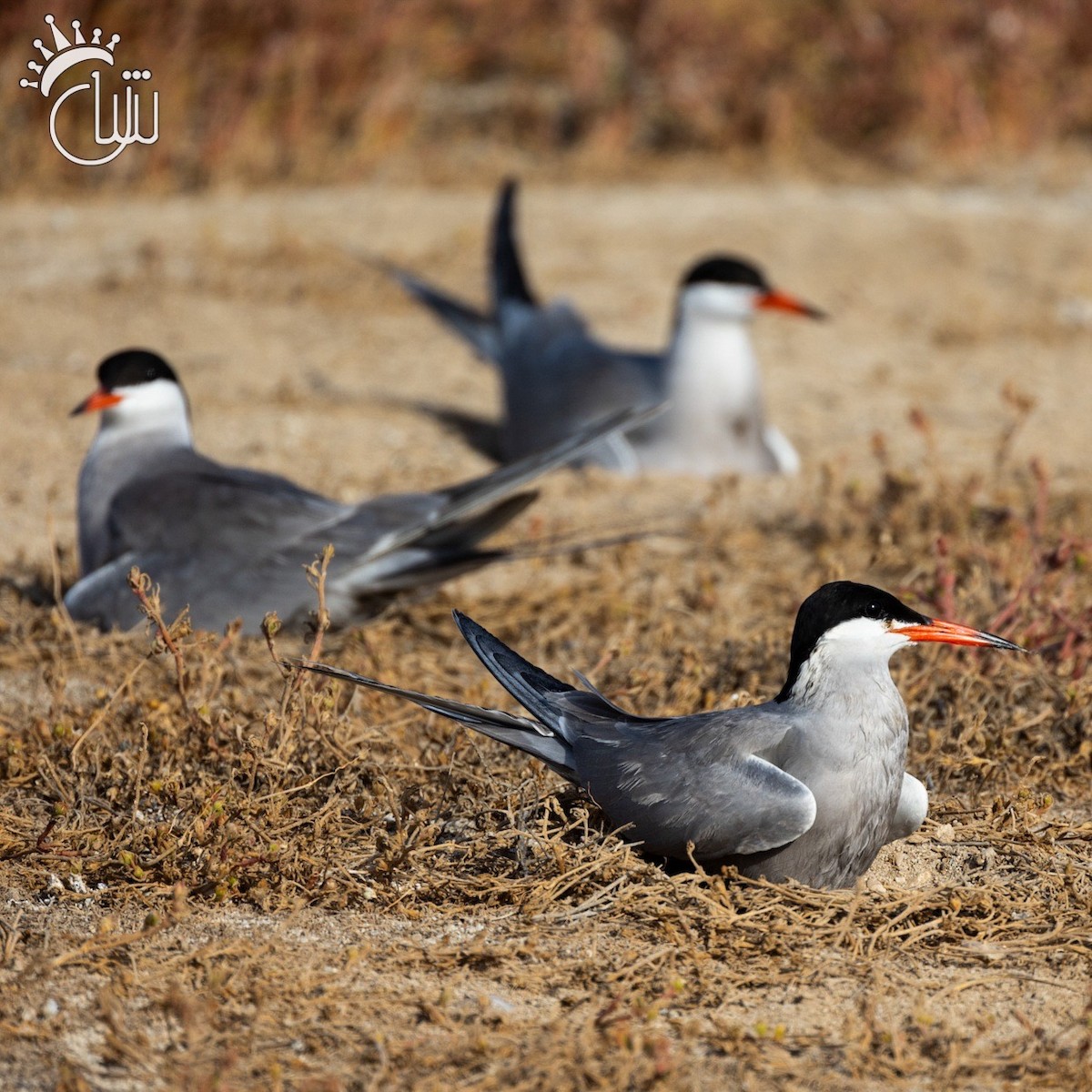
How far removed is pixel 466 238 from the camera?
7.99 meters

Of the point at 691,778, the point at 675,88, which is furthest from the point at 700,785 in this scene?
the point at 675,88

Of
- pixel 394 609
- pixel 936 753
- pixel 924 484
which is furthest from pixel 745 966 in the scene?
pixel 924 484

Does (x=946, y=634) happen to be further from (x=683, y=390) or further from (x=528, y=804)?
(x=683, y=390)

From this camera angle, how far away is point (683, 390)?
18.6 ft

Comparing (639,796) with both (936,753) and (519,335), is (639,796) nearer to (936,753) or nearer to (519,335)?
(936,753)

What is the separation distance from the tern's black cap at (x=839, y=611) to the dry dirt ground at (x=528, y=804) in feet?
1.41

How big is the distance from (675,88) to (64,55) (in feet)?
10.6

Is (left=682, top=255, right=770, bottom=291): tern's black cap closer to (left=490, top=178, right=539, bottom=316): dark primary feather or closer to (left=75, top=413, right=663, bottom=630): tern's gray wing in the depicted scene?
(left=490, top=178, right=539, bottom=316): dark primary feather

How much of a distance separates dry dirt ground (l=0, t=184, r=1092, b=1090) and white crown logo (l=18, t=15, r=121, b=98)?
6.01 feet

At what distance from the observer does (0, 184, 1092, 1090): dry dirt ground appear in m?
2.48

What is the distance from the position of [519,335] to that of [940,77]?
3.98 metres

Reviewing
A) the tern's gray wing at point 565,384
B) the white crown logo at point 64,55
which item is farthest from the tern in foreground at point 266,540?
the white crown logo at point 64,55

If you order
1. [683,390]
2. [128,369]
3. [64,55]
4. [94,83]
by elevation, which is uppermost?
[64,55]

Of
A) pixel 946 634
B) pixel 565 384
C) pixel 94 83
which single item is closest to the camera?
pixel 946 634
